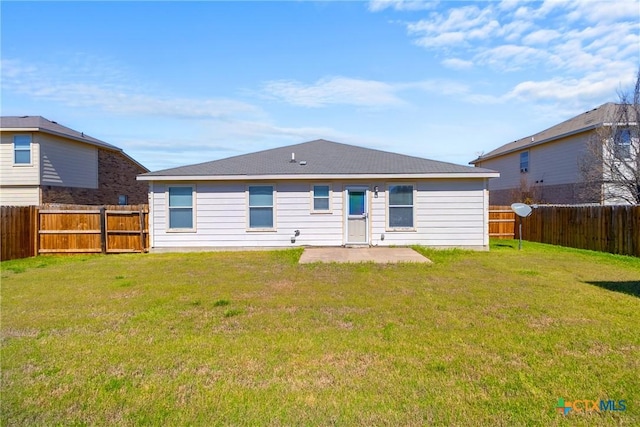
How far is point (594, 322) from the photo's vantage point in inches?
212

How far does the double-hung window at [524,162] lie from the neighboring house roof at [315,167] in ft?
41.3

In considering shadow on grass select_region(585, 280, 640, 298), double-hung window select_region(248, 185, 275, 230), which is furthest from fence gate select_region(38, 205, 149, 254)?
shadow on grass select_region(585, 280, 640, 298)

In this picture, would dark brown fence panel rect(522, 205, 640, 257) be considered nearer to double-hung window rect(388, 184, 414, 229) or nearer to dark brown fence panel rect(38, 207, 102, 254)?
double-hung window rect(388, 184, 414, 229)

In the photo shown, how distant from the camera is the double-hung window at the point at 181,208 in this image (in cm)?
1398

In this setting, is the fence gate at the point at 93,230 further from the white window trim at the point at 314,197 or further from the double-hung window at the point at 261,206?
the white window trim at the point at 314,197

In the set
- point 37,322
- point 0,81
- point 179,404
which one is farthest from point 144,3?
point 179,404

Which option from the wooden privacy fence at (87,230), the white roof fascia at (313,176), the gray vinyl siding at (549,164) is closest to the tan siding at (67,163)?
the wooden privacy fence at (87,230)

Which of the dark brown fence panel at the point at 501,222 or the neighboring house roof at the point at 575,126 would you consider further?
the dark brown fence panel at the point at 501,222

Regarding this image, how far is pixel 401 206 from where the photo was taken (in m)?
14.0

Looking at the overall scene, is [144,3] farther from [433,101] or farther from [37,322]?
[433,101]

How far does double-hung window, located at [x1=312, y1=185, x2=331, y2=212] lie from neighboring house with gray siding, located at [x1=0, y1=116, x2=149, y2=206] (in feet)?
44.1

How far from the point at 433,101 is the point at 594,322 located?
12.2 meters

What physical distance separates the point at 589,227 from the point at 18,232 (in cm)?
1988

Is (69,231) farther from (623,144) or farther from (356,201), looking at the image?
(623,144)
